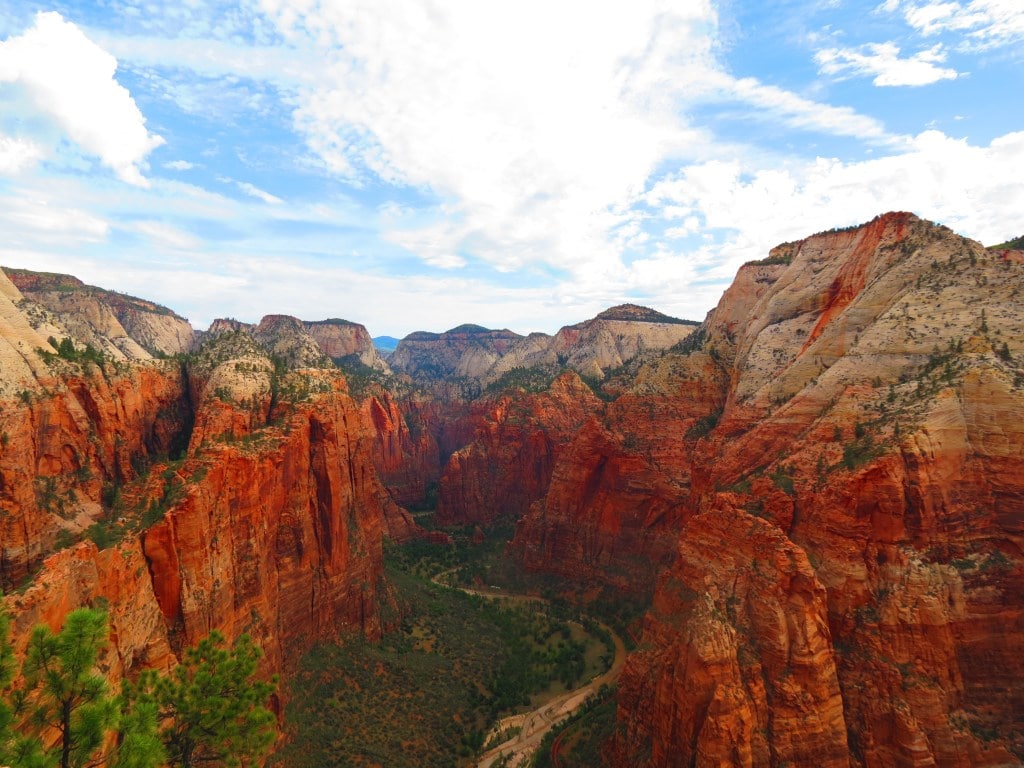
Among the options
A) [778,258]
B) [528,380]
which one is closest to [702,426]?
[778,258]

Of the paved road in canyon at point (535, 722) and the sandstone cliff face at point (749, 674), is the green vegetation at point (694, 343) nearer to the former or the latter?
the paved road in canyon at point (535, 722)

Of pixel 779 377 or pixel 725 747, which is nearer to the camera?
pixel 725 747

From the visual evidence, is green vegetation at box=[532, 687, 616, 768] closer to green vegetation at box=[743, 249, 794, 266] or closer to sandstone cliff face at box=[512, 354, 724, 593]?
sandstone cliff face at box=[512, 354, 724, 593]

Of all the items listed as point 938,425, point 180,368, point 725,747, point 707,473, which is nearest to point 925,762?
point 725,747

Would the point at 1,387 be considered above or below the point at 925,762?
above

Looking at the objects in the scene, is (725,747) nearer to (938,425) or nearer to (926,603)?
(926,603)

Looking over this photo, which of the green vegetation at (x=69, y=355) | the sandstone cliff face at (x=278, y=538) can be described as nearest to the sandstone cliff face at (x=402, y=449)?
the sandstone cliff face at (x=278, y=538)
